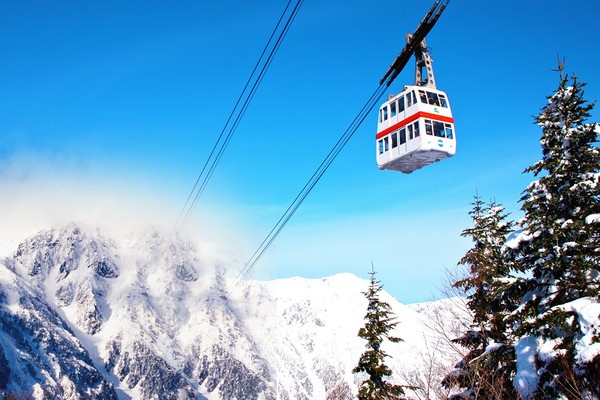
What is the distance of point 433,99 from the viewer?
69.6 ft

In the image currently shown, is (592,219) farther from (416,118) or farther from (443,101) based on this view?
(443,101)

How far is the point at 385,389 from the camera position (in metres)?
23.3

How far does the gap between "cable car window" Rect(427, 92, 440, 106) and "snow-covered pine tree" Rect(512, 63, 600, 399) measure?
4714mm

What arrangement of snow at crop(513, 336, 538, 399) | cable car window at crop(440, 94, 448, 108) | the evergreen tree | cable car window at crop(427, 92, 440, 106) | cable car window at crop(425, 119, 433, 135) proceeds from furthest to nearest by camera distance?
the evergreen tree, cable car window at crop(440, 94, 448, 108), cable car window at crop(427, 92, 440, 106), cable car window at crop(425, 119, 433, 135), snow at crop(513, 336, 538, 399)

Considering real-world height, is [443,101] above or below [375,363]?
above

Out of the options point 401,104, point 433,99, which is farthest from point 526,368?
point 401,104

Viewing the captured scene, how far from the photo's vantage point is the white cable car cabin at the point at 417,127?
20.3 m

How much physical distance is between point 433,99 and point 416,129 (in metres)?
1.87

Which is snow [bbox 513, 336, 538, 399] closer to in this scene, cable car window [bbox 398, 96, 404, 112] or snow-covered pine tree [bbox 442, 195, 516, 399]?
snow-covered pine tree [bbox 442, 195, 516, 399]

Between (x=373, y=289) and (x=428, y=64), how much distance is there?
12.2 meters

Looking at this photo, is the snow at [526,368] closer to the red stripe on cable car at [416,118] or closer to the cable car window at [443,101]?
the red stripe on cable car at [416,118]

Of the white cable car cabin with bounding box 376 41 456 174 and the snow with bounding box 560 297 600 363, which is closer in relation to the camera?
the snow with bounding box 560 297 600 363

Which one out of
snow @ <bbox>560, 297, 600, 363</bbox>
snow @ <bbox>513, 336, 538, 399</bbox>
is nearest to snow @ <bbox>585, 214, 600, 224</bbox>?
snow @ <bbox>560, 297, 600, 363</bbox>

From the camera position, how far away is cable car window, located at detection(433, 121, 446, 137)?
20.6m
